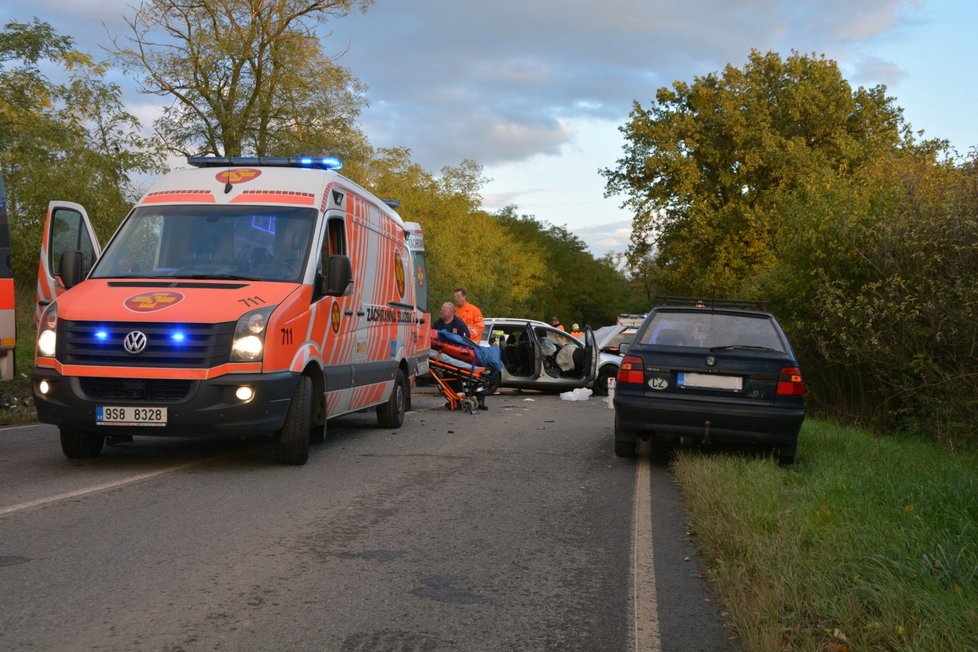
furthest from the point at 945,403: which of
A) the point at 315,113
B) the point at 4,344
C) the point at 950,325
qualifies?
the point at 315,113

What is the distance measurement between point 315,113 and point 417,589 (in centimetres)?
3070

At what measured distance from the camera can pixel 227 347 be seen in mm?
8289

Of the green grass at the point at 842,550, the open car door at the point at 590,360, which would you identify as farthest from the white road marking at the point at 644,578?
the open car door at the point at 590,360

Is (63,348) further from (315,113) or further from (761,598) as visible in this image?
(315,113)

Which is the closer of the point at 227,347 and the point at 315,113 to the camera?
the point at 227,347

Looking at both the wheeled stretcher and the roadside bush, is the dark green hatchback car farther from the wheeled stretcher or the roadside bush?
the wheeled stretcher

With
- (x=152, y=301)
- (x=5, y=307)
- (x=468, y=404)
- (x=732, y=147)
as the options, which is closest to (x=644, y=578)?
(x=152, y=301)

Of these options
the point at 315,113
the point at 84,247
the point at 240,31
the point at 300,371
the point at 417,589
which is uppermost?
the point at 240,31

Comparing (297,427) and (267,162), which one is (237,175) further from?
(297,427)

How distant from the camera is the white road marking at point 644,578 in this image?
4.51m

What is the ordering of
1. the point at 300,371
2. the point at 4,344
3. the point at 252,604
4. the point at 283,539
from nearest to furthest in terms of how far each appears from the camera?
the point at 252,604
the point at 283,539
the point at 300,371
the point at 4,344

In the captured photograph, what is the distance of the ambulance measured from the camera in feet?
26.9

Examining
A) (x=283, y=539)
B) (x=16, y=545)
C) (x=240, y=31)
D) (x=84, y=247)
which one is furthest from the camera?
(x=240, y=31)

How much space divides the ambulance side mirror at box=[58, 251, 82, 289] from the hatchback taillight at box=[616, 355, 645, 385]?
17.0 ft
